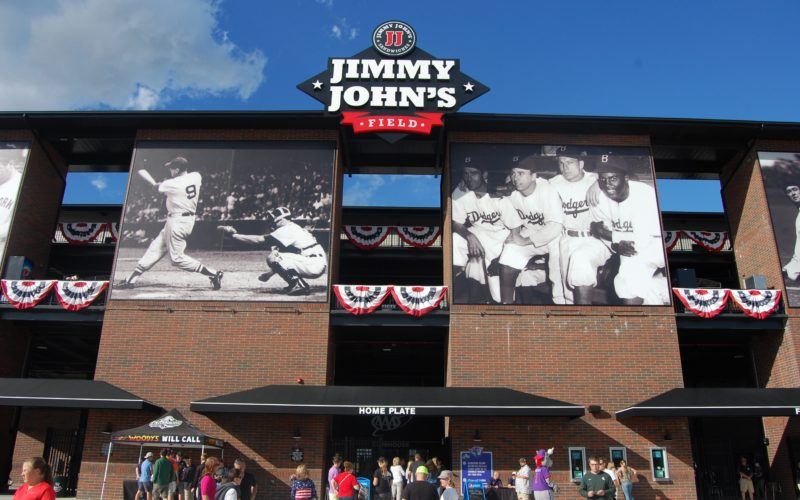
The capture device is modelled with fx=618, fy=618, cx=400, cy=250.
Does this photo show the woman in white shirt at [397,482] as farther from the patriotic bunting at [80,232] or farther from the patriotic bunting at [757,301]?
the patriotic bunting at [80,232]

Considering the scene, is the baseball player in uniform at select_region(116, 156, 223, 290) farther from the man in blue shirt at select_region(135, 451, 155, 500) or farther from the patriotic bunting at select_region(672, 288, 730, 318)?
the patriotic bunting at select_region(672, 288, 730, 318)

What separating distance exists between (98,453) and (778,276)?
849 inches

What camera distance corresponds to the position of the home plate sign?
2089cm

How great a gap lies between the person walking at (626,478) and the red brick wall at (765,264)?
6000 mm

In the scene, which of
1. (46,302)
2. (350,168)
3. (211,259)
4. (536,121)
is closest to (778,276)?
(536,121)

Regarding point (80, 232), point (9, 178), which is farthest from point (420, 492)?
point (80, 232)

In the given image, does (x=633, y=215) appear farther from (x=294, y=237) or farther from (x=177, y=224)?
(x=177, y=224)

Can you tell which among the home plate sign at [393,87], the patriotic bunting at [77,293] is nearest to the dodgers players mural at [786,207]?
the home plate sign at [393,87]

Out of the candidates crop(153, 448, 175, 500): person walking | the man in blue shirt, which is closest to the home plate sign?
crop(153, 448, 175, 500): person walking

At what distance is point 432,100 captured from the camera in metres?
21.2

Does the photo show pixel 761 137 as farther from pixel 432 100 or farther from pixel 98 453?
pixel 98 453

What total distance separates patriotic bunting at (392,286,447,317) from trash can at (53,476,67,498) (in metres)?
13.4

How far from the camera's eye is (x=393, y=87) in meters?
21.5

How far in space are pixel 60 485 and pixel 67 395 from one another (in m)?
6.54
